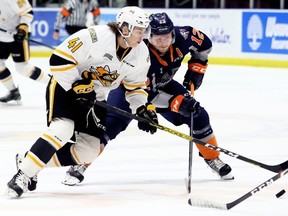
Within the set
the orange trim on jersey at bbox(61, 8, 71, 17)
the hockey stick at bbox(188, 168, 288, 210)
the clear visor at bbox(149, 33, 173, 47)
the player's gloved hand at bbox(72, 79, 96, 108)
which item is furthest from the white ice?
the orange trim on jersey at bbox(61, 8, 71, 17)

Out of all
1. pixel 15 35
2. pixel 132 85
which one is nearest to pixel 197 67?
pixel 132 85

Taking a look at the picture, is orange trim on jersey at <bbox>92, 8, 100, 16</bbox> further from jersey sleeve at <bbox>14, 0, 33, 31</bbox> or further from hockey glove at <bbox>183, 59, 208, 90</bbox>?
hockey glove at <bbox>183, 59, 208, 90</bbox>

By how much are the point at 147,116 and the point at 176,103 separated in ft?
1.40

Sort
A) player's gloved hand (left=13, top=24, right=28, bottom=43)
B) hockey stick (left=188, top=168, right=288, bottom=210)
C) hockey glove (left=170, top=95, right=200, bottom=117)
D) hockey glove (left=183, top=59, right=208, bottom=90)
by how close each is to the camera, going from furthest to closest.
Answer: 1. player's gloved hand (left=13, top=24, right=28, bottom=43)
2. hockey glove (left=183, top=59, right=208, bottom=90)
3. hockey glove (left=170, top=95, right=200, bottom=117)
4. hockey stick (left=188, top=168, right=288, bottom=210)

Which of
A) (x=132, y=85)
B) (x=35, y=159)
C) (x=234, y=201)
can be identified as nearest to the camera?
(x=234, y=201)

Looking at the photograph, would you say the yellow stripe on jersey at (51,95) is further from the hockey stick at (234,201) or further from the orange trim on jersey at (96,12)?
the orange trim on jersey at (96,12)

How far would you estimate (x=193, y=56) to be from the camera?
16.1ft

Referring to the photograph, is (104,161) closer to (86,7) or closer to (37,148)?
(37,148)

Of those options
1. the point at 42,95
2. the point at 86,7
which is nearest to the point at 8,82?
the point at 42,95

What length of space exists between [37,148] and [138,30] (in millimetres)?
→ 722

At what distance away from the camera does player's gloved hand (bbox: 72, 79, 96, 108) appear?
3.97 meters

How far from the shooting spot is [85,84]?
157 inches

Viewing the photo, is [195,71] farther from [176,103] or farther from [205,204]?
[205,204]

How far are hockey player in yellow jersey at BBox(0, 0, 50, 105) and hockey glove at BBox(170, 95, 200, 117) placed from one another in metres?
3.31
